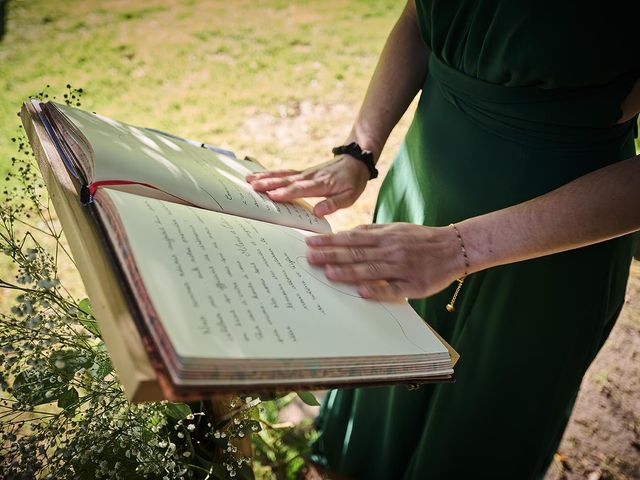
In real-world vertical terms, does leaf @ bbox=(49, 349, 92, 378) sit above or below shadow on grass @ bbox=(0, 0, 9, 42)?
below

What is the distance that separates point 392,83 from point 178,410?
3.78 feet

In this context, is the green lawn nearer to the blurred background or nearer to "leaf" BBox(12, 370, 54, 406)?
the blurred background

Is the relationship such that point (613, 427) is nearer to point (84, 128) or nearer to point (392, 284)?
point (392, 284)

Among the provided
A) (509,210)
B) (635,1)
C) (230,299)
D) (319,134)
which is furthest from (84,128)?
(319,134)

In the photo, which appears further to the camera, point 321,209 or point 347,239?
point 321,209

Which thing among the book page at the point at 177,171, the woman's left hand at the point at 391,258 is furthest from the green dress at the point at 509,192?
the book page at the point at 177,171

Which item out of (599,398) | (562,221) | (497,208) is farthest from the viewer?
(599,398)

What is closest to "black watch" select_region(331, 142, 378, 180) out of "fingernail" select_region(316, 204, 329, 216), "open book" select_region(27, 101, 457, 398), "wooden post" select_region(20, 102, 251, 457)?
"fingernail" select_region(316, 204, 329, 216)

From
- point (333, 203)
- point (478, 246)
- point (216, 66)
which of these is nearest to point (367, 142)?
point (333, 203)

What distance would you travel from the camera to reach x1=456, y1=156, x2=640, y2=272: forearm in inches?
40.6

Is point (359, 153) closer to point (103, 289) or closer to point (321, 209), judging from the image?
point (321, 209)

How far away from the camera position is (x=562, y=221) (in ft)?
3.48

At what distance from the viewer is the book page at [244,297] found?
2.12 ft

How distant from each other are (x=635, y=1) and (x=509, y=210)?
19.7 inches
